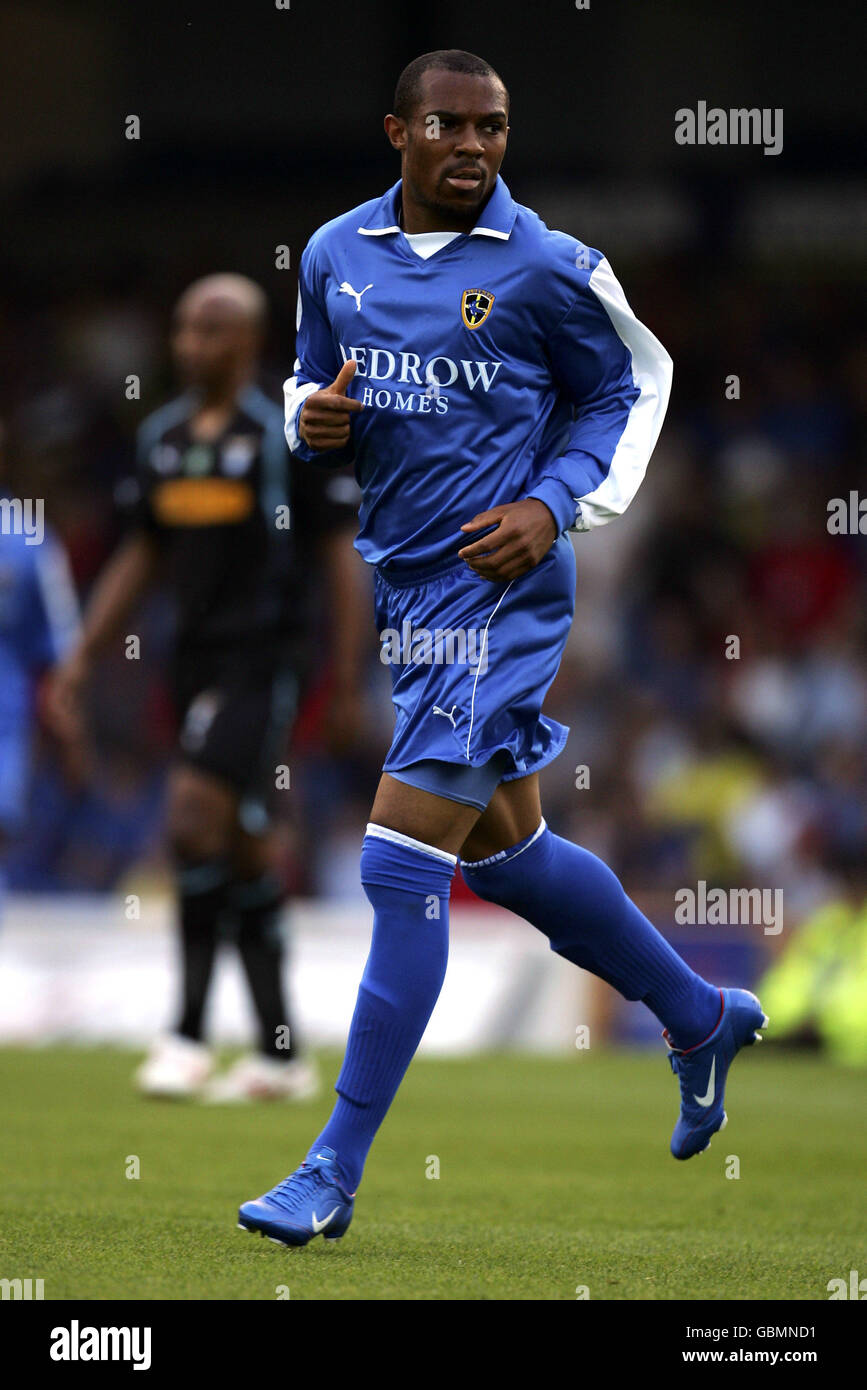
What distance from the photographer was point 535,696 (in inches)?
162

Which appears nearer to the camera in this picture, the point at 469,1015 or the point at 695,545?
the point at 469,1015

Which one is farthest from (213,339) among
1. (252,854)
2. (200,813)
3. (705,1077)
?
(705,1077)

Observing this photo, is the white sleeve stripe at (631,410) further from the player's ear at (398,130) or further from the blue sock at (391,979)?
the blue sock at (391,979)

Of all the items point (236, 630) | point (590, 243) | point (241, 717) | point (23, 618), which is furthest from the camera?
point (590, 243)

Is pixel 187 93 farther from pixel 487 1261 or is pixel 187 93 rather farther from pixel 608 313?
pixel 487 1261

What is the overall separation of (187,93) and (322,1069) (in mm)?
9240

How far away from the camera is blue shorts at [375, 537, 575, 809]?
156 inches

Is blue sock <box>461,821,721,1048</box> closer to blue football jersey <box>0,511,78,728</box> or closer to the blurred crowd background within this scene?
blue football jersey <box>0,511,78,728</box>

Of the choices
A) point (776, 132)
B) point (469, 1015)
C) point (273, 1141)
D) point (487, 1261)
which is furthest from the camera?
point (776, 132)

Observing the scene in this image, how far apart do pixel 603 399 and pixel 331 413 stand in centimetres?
59

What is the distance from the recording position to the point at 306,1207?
12.4ft

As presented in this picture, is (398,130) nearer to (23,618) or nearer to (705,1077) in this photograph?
(705,1077)

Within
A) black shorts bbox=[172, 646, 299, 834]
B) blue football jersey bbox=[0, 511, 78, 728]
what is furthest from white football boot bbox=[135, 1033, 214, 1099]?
blue football jersey bbox=[0, 511, 78, 728]

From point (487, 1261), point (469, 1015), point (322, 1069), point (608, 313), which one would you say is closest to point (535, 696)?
point (608, 313)
